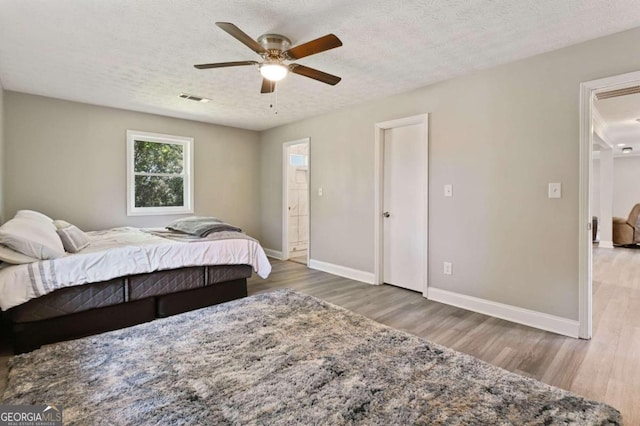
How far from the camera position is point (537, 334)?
273 centimetres

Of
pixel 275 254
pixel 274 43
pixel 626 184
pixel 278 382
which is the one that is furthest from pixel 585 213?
pixel 626 184

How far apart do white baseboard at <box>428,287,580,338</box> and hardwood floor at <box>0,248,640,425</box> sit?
0.26ft

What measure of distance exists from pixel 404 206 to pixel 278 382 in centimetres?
283

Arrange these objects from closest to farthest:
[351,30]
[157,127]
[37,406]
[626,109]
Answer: [37,406] → [351,30] → [626,109] → [157,127]

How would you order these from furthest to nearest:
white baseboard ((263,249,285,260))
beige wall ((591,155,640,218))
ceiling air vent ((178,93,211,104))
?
beige wall ((591,155,640,218)) < white baseboard ((263,249,285,260)) < ceiling air vent ((178,93,211,104))

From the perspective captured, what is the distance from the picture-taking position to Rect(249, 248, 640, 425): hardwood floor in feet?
6.67

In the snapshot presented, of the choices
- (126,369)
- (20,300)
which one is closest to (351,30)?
(126,369)

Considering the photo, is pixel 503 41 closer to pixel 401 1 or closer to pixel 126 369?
pixel 401 1

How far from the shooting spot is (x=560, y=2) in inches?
81.8

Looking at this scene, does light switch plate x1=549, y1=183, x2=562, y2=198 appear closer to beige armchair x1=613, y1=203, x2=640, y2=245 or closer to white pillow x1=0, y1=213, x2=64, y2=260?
white pillow x1=0, y1=213, x2=64, y2=260

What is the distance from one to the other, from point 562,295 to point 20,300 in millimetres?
4264

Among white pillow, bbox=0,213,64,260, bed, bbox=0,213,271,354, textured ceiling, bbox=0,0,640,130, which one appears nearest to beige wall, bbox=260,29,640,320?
textured ceiling, bbox=0,0,640,130

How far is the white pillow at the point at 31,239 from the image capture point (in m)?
2.36

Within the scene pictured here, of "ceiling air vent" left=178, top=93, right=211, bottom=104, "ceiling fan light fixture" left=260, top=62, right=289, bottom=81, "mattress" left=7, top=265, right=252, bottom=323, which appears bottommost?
"mattress" left=7, top=265, right=252, bottom=323
